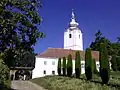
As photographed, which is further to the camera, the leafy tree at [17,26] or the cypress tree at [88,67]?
the cypress tree at [88,67]

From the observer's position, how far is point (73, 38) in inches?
3671

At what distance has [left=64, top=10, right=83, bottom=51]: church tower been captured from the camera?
9250 centimetres

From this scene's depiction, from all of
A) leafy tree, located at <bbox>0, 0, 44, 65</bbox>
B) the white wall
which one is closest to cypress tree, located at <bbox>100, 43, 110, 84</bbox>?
leafy tree, located at <bbox>0, 0, 44, 65</bbox>

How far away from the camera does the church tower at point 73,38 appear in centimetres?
9250

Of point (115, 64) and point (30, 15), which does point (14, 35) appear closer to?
point (30, 15)

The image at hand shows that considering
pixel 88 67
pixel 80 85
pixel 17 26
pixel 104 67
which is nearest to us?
pixel 17 26

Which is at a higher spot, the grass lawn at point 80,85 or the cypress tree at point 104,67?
the cypress tree at point 104,67

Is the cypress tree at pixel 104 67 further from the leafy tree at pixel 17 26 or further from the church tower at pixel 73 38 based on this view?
the church tower at pixel 73 38

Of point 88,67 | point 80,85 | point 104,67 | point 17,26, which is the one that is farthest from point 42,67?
point 17,26

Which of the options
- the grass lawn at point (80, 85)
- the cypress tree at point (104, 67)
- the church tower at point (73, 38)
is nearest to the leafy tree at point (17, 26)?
the grass lawn at point (80, 85)

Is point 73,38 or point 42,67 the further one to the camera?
point 73,38

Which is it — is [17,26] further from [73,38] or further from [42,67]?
[73,38]

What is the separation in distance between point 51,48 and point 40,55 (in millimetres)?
5494

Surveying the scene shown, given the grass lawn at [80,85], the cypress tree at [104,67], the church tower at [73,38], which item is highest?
the church tower at [73,38]
